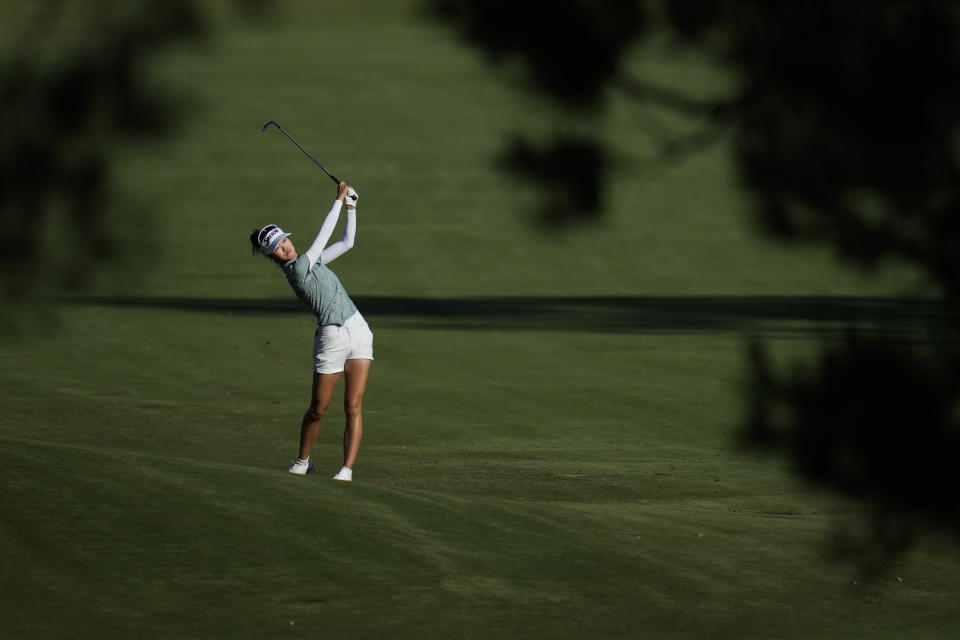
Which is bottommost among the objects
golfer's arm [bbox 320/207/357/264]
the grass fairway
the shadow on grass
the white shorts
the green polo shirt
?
the shadow on grass

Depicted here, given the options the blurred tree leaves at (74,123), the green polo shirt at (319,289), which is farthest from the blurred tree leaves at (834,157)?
the green polo shirt at (319,289)

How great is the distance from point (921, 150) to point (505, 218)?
98.0 ft

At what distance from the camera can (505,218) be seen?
35.4 m

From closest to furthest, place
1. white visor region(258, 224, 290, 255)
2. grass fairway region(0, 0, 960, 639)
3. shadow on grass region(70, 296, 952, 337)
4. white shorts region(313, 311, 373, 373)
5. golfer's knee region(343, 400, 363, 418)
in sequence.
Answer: grass fairway region(0, 0, 960, 639) → white visor region(258, 224, 290, 255) → white shorts region(313, 311, 373, 373) → golfer's knee region(343, 400, 363, 418) → shadow on grass region(70, 296, 952, 337)

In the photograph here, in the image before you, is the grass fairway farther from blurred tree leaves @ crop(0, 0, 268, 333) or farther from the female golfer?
the female golfer

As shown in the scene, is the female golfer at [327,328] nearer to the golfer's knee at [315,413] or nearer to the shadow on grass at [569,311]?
the golfer's knee at [315,413]

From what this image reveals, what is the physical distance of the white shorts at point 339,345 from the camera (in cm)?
1116

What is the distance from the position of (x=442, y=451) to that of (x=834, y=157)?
27.9 ft

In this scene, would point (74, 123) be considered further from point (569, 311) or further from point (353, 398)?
point (569, 311)

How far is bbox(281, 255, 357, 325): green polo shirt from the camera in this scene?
11.1 metres

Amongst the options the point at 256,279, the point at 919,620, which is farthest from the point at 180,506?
the point at 256,279

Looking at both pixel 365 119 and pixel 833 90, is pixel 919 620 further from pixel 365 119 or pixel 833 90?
pixel 365 119

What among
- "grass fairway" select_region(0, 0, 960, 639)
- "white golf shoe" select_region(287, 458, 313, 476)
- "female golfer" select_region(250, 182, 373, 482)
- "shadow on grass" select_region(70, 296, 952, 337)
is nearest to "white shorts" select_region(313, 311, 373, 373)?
"female golfer" select_region(250, 182, 373, 482)

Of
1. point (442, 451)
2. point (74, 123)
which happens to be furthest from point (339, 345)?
point (442, 451)
